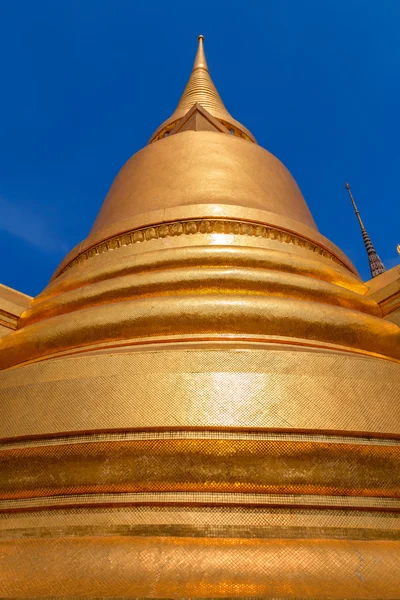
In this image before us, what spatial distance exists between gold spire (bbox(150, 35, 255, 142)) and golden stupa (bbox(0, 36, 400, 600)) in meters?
3.97

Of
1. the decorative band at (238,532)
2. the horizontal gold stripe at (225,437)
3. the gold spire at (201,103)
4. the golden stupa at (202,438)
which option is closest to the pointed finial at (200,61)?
the gold spire at (201,103)

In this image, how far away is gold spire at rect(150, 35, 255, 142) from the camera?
21.9 ft

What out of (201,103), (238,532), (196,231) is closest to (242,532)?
(238,532)

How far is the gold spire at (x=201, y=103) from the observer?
6688mm

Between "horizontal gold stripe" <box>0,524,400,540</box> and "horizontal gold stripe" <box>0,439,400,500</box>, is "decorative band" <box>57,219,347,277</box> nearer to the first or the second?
"horizontal gold stripe" <box>0,439,400,500</box>

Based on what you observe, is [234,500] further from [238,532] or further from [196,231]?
[196,231]

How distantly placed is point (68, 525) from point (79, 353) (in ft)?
3.49

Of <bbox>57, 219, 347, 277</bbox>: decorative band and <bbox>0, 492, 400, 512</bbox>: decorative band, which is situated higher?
<bbox>57, 219, 347, 277</bbox>: decorative band

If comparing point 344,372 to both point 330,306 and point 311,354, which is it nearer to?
point 311,354

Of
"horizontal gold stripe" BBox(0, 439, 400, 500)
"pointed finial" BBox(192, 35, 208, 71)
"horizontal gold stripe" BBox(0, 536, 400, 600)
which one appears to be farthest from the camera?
"pointed finial" BBox(192, 35, 208, 71)

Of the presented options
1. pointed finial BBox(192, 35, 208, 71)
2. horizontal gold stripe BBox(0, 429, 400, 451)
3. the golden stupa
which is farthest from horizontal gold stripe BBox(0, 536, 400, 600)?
pointed finial BBox(192, 35, 208, 71)

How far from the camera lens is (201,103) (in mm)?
7285

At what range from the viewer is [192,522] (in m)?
1.80

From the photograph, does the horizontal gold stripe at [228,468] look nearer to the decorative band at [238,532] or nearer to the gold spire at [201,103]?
the decorative band at [238,532]
